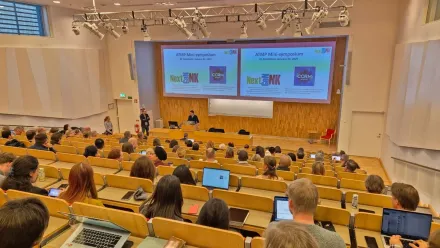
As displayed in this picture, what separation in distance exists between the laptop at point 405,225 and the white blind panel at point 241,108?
8.96m

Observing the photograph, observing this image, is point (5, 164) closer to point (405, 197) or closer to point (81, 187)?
point (81, 187)

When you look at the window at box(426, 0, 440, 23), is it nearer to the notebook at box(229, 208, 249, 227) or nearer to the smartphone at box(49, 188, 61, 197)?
the notebook at box(229, 208, 249, 227)

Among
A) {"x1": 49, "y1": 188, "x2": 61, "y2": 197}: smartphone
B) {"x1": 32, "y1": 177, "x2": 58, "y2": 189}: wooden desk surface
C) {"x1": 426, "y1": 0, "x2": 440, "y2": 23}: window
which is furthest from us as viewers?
{"x1": 426, "y1": 0, "x2": 440, "y2": 23}: window

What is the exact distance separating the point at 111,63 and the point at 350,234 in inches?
460

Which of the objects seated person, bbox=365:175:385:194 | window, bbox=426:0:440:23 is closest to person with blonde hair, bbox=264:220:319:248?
seated person, bbox=365:175:385:194

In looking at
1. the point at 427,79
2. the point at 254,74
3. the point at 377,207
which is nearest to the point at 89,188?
the point at 377,207

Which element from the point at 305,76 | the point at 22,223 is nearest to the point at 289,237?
the point at 22,223

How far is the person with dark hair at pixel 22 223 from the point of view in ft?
4.59

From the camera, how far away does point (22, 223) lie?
1.43 metres

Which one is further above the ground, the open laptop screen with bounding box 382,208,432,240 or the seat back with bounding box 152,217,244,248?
the seat back with bounding box 152,217,244,248

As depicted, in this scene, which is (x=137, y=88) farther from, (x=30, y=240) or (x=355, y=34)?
(x=30, y=240)

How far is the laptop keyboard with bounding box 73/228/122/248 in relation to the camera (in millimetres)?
2023

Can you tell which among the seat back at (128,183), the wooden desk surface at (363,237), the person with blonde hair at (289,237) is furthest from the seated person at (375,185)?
the person with blonde hair at (289,237)

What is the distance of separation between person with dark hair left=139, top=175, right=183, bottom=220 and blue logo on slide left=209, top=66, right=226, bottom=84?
9343mm
